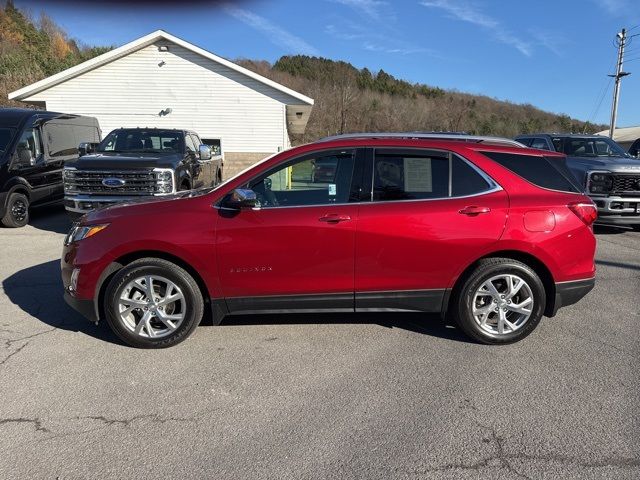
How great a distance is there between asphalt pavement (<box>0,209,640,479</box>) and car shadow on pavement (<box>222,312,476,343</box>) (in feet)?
0.08

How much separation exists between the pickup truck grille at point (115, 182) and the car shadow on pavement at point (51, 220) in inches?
69.9

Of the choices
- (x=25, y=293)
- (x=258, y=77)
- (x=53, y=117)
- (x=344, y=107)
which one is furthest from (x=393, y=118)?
(x=25, y=293)

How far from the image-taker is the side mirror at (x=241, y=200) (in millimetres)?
3859

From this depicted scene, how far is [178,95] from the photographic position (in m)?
18.8

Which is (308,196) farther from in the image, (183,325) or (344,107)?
(344,107)

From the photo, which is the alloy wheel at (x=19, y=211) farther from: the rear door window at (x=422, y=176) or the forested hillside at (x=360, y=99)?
the forested hillside at (x=360, y=99)

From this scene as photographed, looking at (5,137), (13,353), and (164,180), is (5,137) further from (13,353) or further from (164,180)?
(13,353)

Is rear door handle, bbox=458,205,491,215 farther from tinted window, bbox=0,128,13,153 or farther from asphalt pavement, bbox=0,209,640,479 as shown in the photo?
tinted window, bbox=0,128,13,153

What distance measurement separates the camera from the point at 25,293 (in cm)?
552

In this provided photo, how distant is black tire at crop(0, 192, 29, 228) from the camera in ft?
30.8

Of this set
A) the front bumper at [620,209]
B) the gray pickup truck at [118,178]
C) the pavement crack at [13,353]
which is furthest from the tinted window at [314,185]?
the front bumper at [620,209]

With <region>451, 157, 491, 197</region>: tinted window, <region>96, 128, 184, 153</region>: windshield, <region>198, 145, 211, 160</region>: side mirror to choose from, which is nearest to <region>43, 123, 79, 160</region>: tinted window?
<region>96, 128, 184, 153</region>: windshield

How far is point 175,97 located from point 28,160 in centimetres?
987

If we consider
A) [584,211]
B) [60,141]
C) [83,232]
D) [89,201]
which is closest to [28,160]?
[60,141]
